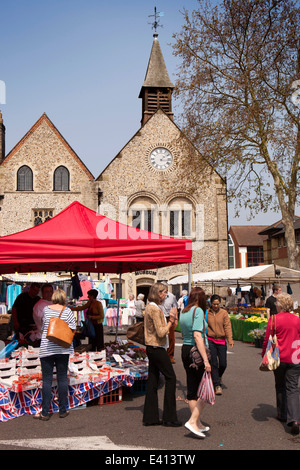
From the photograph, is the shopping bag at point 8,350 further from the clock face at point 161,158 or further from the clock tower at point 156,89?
the clock tower at point 156,89

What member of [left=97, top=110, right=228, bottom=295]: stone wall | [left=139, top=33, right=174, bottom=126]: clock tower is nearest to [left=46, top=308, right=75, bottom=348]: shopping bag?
[left=97, top=110, right=228, bottom=295]: stone wall

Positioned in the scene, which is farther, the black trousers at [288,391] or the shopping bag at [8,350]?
the shopping bag at [8,350]

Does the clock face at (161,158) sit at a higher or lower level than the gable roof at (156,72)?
lower

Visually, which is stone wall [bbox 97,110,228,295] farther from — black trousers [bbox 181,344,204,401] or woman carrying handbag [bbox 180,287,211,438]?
black trousers [bbox 181,344,204,401]

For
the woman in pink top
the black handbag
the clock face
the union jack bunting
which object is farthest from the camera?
the clock face

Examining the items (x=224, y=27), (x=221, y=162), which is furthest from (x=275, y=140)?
(x=224, y=27)

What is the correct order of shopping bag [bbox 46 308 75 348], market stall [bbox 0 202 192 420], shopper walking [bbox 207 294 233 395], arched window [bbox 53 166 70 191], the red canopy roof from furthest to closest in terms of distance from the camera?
arched window [bbox 53 166 70 191], shopper walking [bbox 207 294 233 395], the red canopy roof, market stall [bbox 0 202 192 420], shopping bag [bbox 46 308 75 348]

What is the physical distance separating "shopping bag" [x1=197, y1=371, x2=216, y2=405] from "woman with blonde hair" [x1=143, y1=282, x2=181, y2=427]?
745mm

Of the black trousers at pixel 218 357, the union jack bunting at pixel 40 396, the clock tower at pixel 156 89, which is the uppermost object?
the clock tower at pixel 156 89

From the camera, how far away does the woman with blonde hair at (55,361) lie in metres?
6.61

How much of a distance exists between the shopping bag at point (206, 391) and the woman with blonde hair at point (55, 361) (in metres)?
1.98

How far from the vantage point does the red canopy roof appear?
310 inches

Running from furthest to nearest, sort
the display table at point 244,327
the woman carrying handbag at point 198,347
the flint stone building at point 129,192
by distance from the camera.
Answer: the flint stone building at point 129,192 < the display table at point 244,327 < the woman carrying handbag at point 198,347

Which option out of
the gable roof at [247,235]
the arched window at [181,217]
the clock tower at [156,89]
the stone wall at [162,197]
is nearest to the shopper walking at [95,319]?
the stone wall at [162,197]
